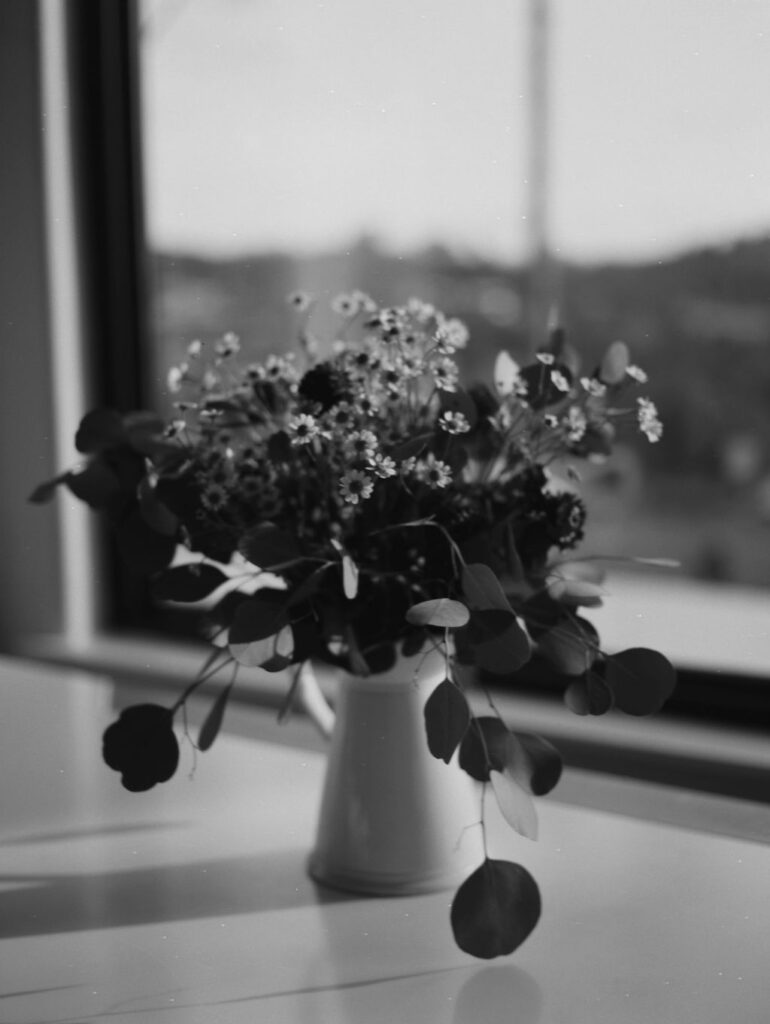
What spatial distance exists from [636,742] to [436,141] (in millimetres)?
824

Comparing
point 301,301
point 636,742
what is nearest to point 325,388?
point 301,301

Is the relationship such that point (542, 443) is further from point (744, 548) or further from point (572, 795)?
point (744, 548)

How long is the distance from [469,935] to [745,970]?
0.19 m

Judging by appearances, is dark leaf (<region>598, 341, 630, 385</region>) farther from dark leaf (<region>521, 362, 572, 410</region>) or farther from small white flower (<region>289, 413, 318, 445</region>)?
small white flower (<region>289, 413, 318, 445</region>)

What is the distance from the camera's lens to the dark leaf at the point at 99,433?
98cm

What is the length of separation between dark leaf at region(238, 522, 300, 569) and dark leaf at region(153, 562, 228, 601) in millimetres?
95

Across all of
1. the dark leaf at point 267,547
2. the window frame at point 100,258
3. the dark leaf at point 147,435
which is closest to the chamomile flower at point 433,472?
the dark leaf at point 267,547

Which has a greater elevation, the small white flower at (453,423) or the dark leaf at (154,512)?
the small white flower at (453,423)

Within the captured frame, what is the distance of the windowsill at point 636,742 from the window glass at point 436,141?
0.23m

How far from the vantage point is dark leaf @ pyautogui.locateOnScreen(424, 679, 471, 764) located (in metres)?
0.76

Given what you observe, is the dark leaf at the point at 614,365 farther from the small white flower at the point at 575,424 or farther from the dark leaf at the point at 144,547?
the dark leaf at the point at 144,547

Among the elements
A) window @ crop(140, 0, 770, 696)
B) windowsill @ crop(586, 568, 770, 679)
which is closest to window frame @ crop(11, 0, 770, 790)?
window @ crop(140, 0, 770, 696)

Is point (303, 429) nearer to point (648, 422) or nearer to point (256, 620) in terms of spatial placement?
point (256, 620)

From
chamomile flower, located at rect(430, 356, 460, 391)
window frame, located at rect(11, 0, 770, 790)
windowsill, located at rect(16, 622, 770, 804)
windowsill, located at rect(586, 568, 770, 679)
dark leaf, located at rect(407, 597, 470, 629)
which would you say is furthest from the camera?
window frame, located at rect(11, 0, 770, 790)
